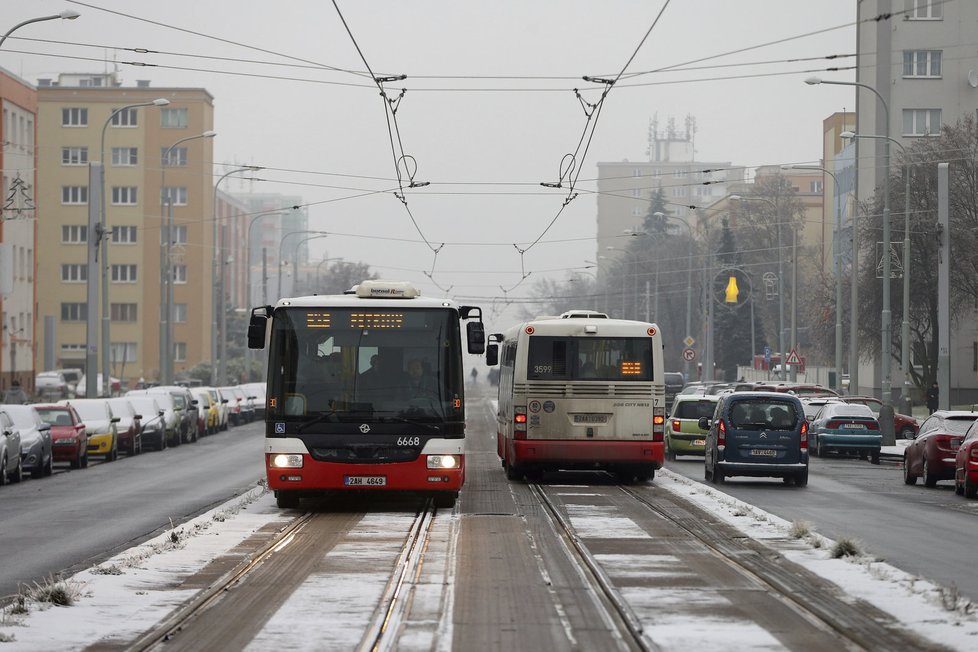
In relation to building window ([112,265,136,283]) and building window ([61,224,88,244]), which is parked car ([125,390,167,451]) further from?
building window ([112,265,136,283])

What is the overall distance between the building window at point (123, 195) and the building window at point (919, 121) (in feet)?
Answer: 183

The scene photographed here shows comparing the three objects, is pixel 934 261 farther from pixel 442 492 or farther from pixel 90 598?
pixel 90 598

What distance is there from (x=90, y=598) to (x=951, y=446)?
67.2ft

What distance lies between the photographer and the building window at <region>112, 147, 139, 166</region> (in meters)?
114

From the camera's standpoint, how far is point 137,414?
43031 millimetres

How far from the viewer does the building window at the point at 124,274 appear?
379 ft

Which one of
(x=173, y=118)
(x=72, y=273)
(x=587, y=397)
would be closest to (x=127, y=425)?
(x=587, y=397)

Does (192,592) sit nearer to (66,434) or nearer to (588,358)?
(588,358)

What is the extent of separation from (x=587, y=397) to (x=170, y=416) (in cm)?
2334

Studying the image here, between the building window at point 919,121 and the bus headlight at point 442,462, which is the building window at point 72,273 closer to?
the building window at point 919,121

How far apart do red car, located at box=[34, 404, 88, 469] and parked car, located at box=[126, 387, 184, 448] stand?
31.0 feet

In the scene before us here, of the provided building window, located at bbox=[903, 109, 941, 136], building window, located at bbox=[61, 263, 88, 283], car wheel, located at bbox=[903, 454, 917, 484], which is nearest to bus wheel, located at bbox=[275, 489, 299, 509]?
car wheel, located at bbox=[903, 454, 917, 484]

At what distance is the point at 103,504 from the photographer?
24.1 metres

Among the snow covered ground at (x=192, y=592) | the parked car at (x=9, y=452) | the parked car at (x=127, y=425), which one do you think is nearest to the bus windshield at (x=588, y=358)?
the snow covered ground at (x=192, y=592)
